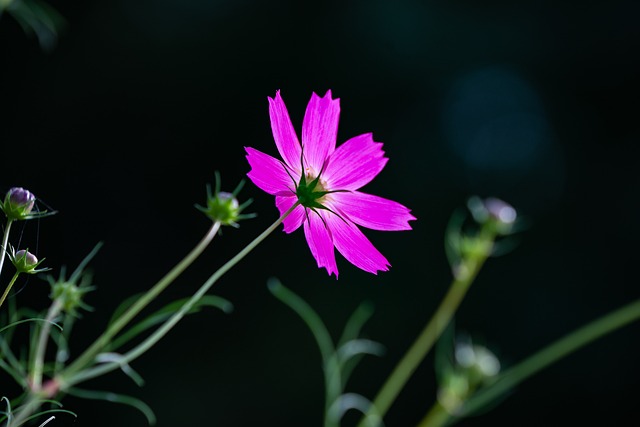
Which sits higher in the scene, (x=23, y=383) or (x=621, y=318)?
(x=621, y=318)

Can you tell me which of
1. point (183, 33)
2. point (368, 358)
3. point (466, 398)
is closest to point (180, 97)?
point (183, 33)

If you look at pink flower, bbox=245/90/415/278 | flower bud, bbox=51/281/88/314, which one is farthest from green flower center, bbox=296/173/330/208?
flower bud, bbox=51/281/88/314

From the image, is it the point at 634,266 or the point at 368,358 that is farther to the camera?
the point at 634,266

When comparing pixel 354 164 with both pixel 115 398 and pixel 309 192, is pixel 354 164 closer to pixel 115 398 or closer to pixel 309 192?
pixel 309 192

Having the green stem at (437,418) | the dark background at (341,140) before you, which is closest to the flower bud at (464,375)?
the green stem at (437,418)

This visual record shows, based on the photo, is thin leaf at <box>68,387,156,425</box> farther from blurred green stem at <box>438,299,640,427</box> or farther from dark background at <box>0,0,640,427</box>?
dark background at <box>0,0,640,427</box>

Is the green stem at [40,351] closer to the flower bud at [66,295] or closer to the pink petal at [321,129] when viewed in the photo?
the flower bud at [66,295]

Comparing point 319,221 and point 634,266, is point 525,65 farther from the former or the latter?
point 319,221
